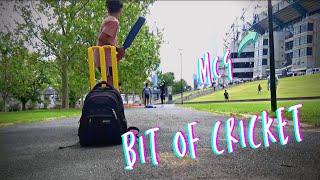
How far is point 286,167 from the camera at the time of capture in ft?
12.5

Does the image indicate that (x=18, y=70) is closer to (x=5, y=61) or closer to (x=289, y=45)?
(x=5, y=61)

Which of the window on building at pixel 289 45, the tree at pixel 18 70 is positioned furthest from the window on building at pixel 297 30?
the tree at pixel 18 70

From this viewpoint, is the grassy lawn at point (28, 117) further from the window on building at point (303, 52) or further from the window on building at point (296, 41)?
the window on building at point (303, 52)

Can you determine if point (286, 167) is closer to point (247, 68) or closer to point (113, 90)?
point (247, 68)

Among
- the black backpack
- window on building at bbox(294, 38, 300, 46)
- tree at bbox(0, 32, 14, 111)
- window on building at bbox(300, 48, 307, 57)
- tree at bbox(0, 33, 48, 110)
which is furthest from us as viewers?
tree at bbox(0, 32, 14, 111)

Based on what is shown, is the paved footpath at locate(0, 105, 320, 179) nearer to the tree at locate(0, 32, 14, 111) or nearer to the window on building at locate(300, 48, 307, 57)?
the window on building at locate(300, 48, 307, 57)

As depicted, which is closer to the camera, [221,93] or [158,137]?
[221,93]

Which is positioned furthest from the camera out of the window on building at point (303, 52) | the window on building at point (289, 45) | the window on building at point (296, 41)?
the window on building at point (289, 45)

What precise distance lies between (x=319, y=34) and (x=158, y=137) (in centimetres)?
293

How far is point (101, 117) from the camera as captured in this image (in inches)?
210

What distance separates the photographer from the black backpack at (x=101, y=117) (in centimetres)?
536

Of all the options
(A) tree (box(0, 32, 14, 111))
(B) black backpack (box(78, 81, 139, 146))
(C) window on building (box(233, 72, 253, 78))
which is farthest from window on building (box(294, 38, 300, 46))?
(A) tree (box(0, 32, 14, 111))

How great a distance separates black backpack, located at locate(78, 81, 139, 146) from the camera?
5.36m

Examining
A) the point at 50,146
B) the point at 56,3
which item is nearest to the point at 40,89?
the point at 56,3
